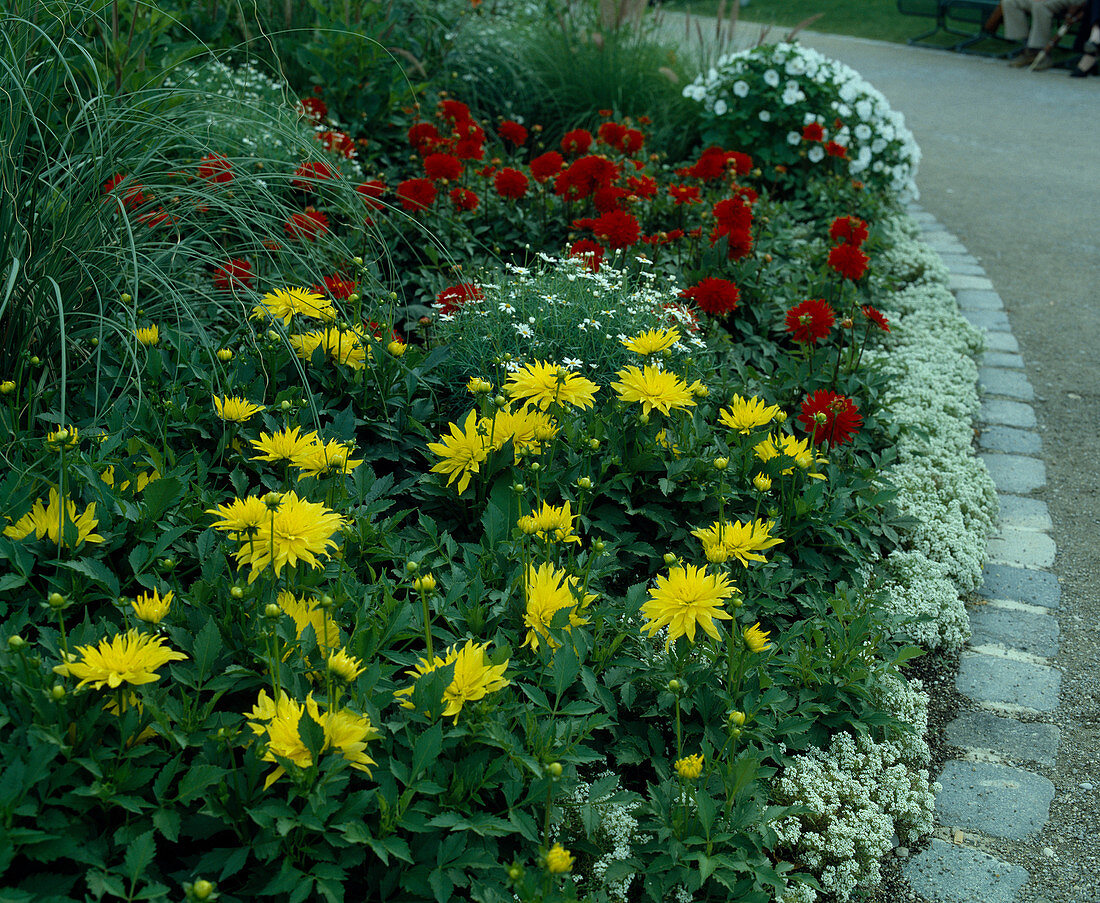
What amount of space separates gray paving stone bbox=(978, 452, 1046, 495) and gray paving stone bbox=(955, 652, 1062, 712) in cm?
92

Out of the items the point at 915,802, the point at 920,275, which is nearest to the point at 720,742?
the point at 915,802

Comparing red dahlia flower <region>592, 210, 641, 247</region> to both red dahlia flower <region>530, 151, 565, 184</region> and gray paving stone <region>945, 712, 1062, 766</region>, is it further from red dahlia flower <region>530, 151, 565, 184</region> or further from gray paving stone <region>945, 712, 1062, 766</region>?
gray paving stone <region>945, 712, 1062, 766</region>

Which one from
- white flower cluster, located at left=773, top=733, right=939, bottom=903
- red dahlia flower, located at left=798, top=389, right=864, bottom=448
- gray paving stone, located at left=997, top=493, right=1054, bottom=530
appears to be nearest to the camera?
white flower cluster, located at left=773, top=733, right=939, bottom=903

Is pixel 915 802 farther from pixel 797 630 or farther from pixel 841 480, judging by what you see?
pixel 841 480

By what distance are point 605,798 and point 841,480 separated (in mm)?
1142

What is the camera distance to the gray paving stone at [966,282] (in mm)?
4652

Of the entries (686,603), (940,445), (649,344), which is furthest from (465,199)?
(686,603)

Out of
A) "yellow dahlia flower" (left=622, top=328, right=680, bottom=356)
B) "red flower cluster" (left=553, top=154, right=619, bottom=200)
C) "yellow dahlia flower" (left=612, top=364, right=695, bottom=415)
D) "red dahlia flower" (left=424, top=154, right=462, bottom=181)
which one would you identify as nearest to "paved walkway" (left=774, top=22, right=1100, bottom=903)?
"yellow dahlia flower" (left=612, top=364, right=695, bottom=415)

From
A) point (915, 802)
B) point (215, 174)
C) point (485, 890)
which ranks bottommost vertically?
point (915, 802)

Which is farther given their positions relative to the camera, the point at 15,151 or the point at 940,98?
the point at 940,98

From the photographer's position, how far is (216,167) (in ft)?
8.52

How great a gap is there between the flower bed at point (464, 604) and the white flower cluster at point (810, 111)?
2.42m

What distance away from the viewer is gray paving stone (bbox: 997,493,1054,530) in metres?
2.91

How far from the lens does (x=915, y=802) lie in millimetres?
1856
